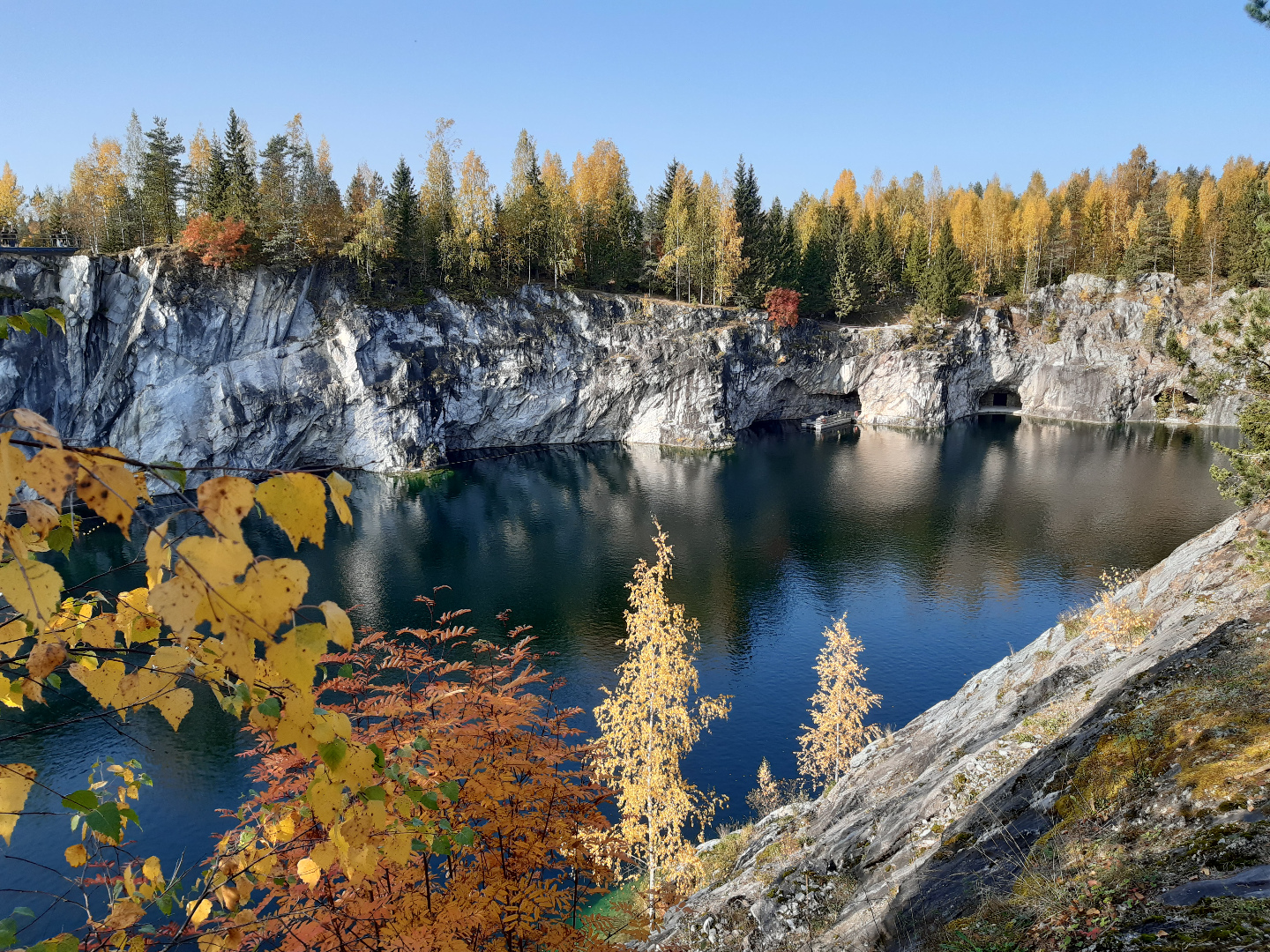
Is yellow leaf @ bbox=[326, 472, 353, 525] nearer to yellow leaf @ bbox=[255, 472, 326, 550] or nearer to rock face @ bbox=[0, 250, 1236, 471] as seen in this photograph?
yellow leaf @ bbox=[255, 472, 326, 550]

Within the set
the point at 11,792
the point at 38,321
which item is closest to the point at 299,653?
the point at 11,792

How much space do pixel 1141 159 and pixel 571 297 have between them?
85044mm

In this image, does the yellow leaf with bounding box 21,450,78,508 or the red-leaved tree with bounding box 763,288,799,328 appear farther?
the red-leaved tree with bounding box 763,288,799,328

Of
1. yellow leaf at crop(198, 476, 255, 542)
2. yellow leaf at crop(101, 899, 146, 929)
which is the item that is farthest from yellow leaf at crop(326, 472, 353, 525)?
yellow leaf at crop(101, 899, 146, 929)

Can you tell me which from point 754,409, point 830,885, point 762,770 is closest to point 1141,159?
point 754,409

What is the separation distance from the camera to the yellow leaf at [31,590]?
1462 mm

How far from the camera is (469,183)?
194 ft

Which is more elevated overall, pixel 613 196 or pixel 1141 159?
pixel 1141 159

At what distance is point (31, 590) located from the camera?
4.83 feet

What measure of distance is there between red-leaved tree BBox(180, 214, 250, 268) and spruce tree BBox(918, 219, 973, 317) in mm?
63827

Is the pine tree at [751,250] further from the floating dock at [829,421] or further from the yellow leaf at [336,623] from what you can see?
the yellow leaf at [336,623]

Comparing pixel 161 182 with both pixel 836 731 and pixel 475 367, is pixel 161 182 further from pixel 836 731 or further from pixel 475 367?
pixel 836 731

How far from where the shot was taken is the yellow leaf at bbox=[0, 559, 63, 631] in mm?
Result: 1462

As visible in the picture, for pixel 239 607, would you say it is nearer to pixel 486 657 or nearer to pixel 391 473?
pixel 486 657
